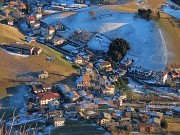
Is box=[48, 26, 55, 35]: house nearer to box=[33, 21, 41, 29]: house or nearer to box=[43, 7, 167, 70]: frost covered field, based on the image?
box=[33, 21, 41, 29]: house

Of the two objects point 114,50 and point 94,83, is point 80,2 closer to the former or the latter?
point 114,50

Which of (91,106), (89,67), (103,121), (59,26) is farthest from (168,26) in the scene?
(103,121)

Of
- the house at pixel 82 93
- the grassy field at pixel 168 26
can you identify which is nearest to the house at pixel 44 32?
the grassy field at pixel 168 26

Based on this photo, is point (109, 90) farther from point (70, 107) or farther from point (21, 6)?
point (21, 6)

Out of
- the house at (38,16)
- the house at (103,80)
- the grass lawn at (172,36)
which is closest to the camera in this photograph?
the house at (103,80)

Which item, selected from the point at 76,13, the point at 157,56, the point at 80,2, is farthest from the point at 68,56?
the point at 80,2

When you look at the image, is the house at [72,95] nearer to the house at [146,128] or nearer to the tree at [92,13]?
the house at [146,128]

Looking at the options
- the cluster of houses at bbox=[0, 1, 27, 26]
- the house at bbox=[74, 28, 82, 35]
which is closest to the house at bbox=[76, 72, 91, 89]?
the house at bbox=[74, 28, 82, 35]
